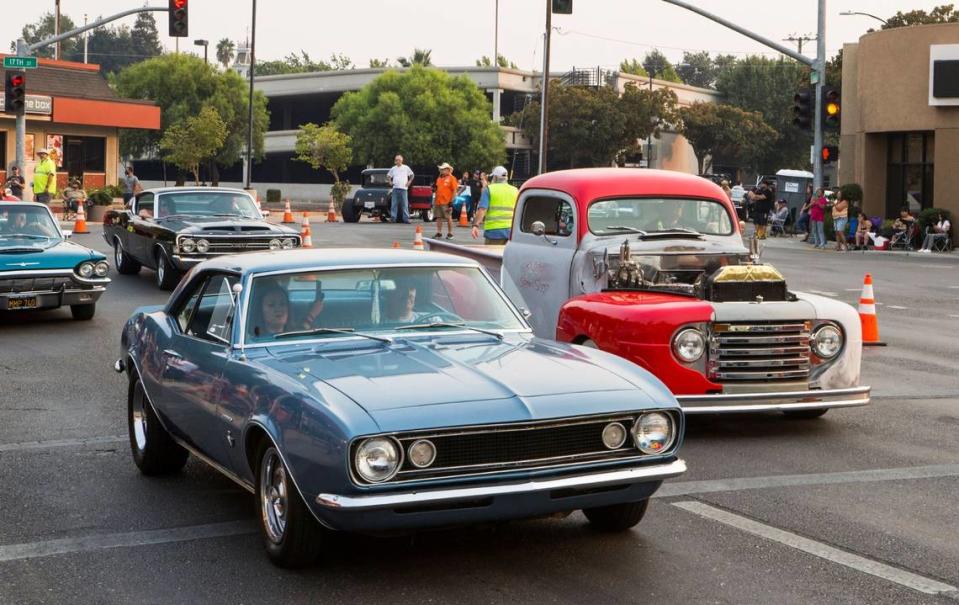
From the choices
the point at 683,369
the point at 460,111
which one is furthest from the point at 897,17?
the point at 683,369

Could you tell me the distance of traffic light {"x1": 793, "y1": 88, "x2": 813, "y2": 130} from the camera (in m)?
31.7

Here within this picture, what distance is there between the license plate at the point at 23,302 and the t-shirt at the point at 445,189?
16.6 m

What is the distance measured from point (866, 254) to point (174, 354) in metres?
28.9

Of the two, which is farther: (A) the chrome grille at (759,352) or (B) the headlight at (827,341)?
(B) the headlight at (827,341)

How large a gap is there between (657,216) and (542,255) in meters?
1.09

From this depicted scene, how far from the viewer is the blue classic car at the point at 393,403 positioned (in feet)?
18.2

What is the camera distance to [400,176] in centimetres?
3784

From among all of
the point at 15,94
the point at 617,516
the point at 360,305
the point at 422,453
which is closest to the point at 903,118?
the point at 15,94

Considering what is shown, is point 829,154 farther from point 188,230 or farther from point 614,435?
point 614,435

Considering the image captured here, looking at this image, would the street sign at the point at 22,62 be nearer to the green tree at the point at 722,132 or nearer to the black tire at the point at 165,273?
the black tire at the point at 165,273

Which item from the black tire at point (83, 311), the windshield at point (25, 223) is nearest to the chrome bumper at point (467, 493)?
the black tire at point (83, 311)

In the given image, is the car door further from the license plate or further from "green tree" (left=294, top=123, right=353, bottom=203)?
"green tree" (left=294, top=123, right=353, bottom=203)

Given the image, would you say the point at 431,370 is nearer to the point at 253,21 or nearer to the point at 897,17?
the point at 253,21

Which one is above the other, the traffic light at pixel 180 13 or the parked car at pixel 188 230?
the traffic light at pixel 180 13
